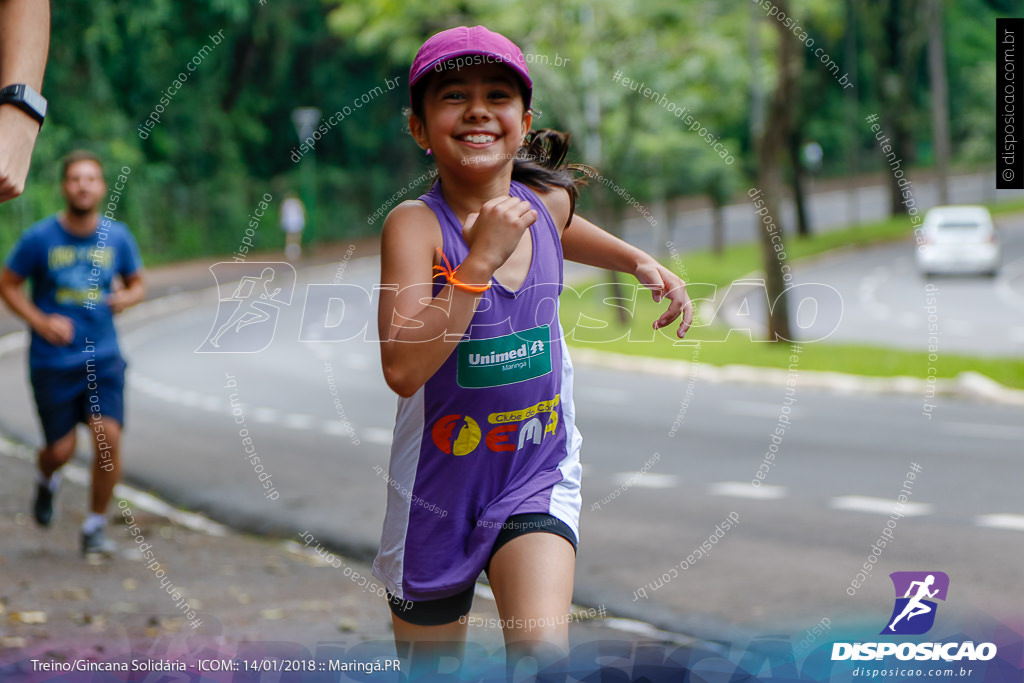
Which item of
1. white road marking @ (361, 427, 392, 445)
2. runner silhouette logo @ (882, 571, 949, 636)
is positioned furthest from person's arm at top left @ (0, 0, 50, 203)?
white road marking @ (361, 427, 392, 445)

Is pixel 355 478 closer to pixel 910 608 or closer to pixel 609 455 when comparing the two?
pixel 609 455

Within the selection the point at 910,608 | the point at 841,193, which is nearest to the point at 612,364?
the point at 910,608

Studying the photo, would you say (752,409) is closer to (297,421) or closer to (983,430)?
(983,430)

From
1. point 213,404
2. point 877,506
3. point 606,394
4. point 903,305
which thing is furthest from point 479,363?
point 903,305

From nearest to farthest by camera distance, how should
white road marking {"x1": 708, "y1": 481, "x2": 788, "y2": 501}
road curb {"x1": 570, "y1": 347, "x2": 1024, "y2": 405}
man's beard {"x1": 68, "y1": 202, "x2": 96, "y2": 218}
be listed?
man's beard {"x1": 68, "y1": 202, "x2": 96, "y2": 218}, white road marking {"x1": 708, "y1": 481, "x2": 788, "y2": 501}, road curb {"x1": 570, "y1": 347, "x2": 1024, "y2": 405}

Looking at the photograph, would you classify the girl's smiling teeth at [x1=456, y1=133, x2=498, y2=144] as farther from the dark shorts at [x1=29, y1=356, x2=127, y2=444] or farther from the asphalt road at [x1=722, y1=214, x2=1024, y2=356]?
the asphalt road at [x1=722, y1=214, x2=1024, y2=356]

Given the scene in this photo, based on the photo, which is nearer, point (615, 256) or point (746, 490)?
point (615, 256)

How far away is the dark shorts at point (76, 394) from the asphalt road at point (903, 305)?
6744 millimetres

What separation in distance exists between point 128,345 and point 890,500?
15434 mm

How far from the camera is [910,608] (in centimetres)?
465

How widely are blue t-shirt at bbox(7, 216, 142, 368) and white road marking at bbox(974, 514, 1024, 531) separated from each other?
15.8ft

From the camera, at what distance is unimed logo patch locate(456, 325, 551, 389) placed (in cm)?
281

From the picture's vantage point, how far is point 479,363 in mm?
2820

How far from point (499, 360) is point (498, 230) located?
0.38 meters
